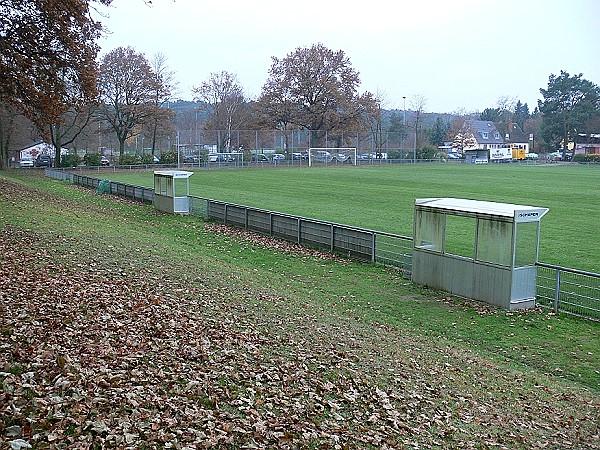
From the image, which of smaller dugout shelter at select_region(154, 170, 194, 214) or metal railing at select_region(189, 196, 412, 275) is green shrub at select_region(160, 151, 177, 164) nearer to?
smaller dugout shelter at select_region(154, 170, 194, 214)

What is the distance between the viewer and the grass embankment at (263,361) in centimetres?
705

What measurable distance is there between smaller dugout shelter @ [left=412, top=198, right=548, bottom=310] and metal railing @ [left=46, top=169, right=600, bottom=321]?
2.00 ft

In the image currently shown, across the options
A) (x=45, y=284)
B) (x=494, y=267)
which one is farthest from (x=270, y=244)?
(x=45, y=284)

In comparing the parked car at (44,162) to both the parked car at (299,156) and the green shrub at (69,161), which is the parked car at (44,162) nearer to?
the green shrub at (69,161)

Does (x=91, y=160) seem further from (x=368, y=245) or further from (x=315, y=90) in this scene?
(x=368, y=245)

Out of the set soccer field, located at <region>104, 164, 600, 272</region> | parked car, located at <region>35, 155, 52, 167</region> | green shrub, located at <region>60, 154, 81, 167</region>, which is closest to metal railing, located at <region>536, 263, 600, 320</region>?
soccer field, located at <region>104, 164, 600, 272</region>

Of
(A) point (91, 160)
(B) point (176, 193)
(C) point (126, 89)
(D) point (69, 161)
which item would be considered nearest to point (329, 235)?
(B) point (176, 193)

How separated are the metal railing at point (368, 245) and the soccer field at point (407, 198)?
11.9 feet

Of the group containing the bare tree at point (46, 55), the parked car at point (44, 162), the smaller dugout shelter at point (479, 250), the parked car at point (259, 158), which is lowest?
the parked car at point (44, 162)

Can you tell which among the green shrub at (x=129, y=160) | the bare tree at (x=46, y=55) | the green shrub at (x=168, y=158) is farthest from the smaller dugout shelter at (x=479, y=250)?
the green shrub at (x=168, y=158)

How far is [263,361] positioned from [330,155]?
3487 inches

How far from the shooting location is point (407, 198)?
1654 inches

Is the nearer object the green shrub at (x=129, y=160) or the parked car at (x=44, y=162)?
the green shrub at (x=129, y=160)

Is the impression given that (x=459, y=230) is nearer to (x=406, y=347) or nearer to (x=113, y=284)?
(x=406, y=347)
